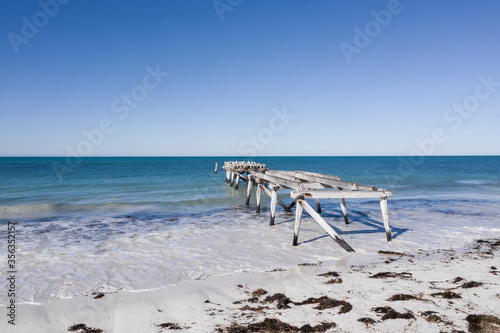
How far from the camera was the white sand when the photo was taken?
15.8ft

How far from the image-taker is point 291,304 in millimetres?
5426

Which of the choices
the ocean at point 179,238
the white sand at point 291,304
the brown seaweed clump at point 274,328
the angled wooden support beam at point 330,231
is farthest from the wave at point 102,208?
the brown seaweed clump at point 274,328

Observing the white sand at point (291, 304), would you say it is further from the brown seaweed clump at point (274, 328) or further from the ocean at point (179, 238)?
the ocean at point (179, 238)

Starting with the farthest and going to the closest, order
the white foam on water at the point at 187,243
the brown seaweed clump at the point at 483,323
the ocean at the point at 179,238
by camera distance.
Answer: the ocean at the point at 179,238 → the white foam on water at the point at 187,243 → the brown seaweed clump at the point at 483,323

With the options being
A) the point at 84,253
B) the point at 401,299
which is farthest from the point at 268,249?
the point at 84,253

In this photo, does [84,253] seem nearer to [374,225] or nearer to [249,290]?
[249,290]

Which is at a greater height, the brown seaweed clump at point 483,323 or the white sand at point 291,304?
the brown seaweed clump at point 483,323

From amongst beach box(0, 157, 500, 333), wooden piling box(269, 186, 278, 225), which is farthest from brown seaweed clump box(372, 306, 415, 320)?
wooden piling box(269, 186, 278, 225)

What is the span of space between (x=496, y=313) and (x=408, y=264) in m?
2.92

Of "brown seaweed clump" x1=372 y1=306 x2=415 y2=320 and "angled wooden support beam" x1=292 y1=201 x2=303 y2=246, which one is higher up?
"angled wooden support beam" x1=292 y1=201 x2=303 y2=246

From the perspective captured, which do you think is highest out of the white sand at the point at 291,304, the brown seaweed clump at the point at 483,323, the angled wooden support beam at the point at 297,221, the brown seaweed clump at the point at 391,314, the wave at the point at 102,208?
the angled wooden support beam at the point at 297,221

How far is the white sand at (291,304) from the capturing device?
4805 mm

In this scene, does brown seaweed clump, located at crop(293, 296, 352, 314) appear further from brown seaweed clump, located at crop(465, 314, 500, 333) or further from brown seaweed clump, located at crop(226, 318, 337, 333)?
brown seaweed clump, located at crop(465, 314, 500, 333)

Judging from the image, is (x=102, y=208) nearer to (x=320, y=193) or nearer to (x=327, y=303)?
(x=320, y=193)
